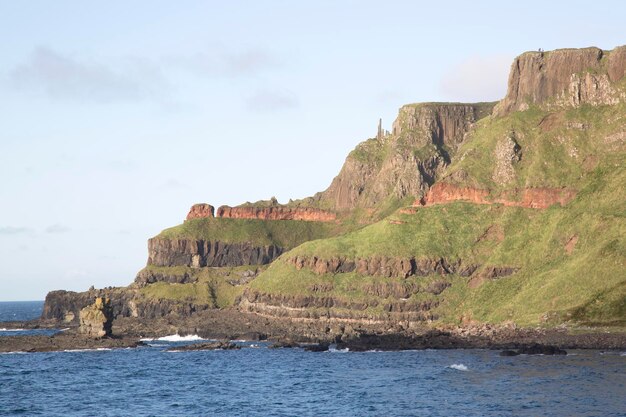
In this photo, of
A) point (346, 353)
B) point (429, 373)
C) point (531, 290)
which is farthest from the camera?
point (531, 290)

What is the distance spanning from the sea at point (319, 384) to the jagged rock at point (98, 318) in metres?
16.5

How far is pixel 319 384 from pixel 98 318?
225 feet

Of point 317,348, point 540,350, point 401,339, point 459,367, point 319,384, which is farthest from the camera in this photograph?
point 401,339

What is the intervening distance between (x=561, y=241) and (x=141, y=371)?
274 ft

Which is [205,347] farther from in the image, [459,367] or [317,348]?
[459,367]

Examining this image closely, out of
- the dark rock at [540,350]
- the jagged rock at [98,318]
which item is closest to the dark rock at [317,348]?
the dark rock at [540,350]

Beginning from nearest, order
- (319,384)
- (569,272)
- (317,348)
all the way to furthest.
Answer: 1. (319,384)
2. (317,348)
3. (569,272)

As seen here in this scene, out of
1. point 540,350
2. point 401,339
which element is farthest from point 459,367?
point 401,339

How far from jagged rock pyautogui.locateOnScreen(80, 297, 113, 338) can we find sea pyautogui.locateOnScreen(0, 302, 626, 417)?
16.5 m

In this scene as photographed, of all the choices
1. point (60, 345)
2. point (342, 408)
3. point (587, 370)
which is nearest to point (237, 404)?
point (342, 408)

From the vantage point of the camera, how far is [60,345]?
175000 millimetres

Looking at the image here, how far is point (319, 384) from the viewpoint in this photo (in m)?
127

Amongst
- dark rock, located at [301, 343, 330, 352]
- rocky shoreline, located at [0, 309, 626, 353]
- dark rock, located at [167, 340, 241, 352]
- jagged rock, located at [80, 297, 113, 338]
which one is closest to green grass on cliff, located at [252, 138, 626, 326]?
rocky shoreline, located at [0, 309, 626, 353]

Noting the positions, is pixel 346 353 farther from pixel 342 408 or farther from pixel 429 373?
pixel 342 408
